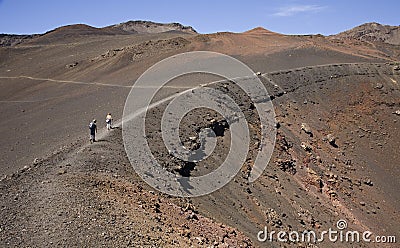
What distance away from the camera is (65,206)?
8.02 meters

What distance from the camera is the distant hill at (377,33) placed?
87125 mm

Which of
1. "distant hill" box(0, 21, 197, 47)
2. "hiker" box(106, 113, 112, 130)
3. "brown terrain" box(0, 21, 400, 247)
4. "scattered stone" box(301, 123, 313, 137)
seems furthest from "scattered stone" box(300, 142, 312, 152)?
"distant hill" box(0, 21, 197, 47)

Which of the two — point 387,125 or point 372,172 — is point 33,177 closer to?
point 372,172

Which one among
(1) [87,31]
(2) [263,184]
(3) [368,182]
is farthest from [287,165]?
(1) [87,31]

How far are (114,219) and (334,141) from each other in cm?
1811

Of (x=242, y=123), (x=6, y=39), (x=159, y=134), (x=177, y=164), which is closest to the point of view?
(x=177, y=164)

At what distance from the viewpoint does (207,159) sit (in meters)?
14.4

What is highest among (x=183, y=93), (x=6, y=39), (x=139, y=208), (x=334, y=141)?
(x=6, y=39)

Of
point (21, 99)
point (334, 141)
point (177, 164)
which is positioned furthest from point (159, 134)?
point (21, 99)

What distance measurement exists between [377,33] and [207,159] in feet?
283

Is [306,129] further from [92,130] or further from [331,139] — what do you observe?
[92,130]

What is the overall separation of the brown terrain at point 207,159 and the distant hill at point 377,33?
165 feet

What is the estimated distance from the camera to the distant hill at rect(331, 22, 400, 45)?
3430 inches

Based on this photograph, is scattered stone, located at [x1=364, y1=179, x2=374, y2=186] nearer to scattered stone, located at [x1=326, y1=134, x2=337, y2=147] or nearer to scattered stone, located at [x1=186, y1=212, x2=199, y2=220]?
scattered stone, located at [x1=326, y1=134, x2=337, y2=147]
